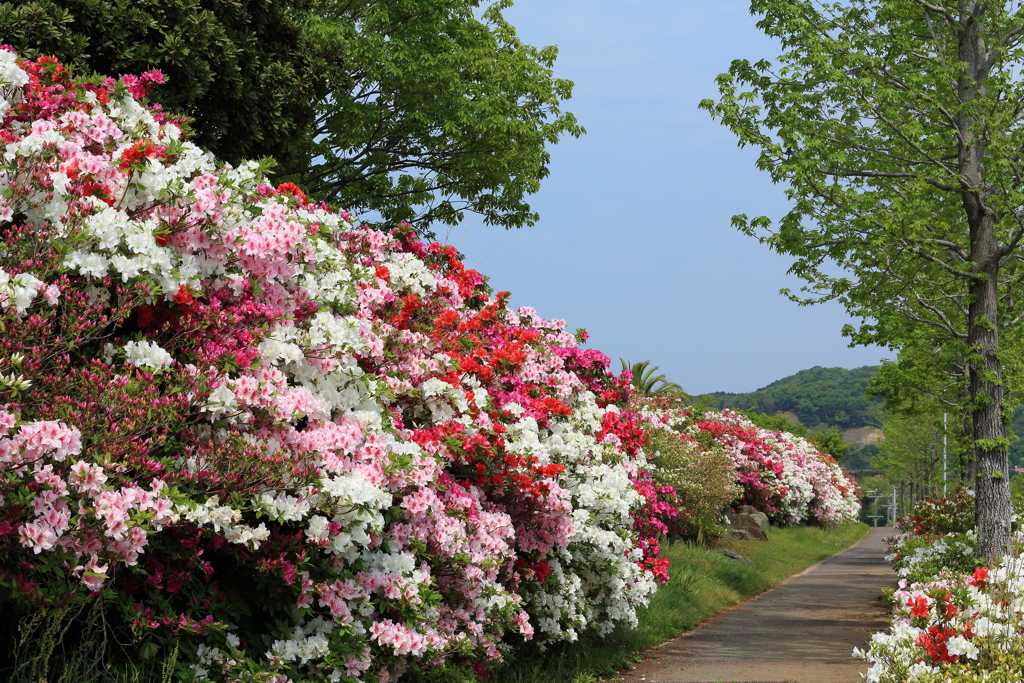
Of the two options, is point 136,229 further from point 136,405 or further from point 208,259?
point 136,405

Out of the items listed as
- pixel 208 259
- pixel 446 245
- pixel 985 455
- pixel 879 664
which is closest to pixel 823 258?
pixel 985 455

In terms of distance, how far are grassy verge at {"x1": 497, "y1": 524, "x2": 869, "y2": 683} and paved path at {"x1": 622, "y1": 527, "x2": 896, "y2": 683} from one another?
21 centimetres

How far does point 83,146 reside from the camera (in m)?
5.09

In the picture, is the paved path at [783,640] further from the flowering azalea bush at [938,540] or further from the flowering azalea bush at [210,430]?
the flowering azalea bush at [210,430]

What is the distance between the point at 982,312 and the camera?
12266 mm

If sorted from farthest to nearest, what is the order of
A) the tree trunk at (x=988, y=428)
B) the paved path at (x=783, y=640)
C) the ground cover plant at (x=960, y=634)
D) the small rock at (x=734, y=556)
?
the small rock at (x=734, y=556) → the tree trunk at (x=988, y=428) → the paved path at (x=783, y=640) → the ground cover plant at (x=960, y=634)

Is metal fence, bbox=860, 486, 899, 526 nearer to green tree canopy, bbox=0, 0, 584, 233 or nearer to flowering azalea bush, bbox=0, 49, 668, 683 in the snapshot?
green tree canopy, bbox=0, 0, 584, 233

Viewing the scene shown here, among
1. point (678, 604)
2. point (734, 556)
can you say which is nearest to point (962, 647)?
point (678, 604)

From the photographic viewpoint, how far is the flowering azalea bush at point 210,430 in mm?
3881

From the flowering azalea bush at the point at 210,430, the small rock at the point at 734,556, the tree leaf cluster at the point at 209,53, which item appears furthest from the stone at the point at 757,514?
the flowering azalea bush at the point at 210,430

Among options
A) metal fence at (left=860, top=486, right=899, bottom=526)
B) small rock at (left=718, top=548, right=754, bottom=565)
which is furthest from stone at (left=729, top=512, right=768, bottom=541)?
metal fence at (left=860, top=486, right=899, bottom=526)

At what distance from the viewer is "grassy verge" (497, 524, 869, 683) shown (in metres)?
7.59

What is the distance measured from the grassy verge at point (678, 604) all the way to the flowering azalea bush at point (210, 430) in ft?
3.91

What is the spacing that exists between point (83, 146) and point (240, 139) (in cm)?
594
